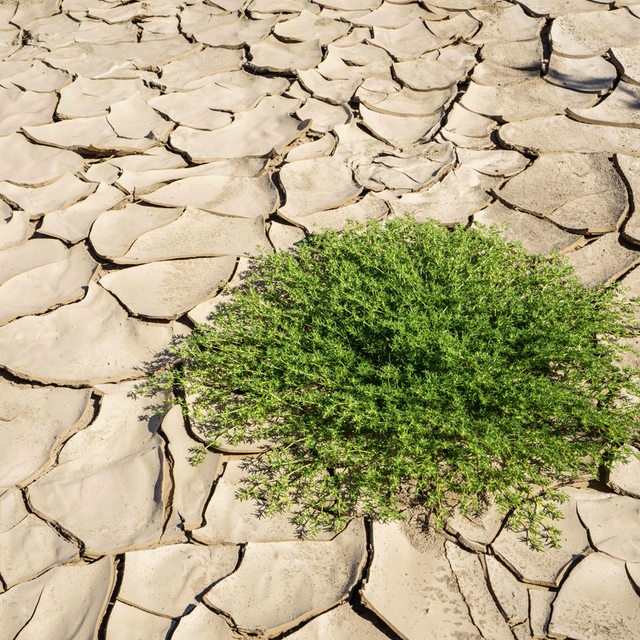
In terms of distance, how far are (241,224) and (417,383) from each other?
1.17 meters

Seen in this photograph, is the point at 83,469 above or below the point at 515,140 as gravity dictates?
below

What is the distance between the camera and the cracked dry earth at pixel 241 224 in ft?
5.71

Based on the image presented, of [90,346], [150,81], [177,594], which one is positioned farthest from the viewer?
[150,81]

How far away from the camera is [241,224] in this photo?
283 cm

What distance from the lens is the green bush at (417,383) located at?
188 centimetres

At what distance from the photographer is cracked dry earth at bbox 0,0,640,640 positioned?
5.71 feet

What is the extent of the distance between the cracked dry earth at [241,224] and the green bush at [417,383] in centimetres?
9

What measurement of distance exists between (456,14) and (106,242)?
2528 mm

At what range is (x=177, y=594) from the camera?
1.76 metres

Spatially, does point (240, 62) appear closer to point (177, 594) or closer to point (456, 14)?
point (456, 14)

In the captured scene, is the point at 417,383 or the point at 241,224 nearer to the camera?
the point at 417,383

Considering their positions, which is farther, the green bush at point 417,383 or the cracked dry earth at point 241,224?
the green bush at point 417,383

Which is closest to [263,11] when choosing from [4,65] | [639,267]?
[4,65]

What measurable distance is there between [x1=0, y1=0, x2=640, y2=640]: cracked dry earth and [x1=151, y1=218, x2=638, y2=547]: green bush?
9 centimetres
